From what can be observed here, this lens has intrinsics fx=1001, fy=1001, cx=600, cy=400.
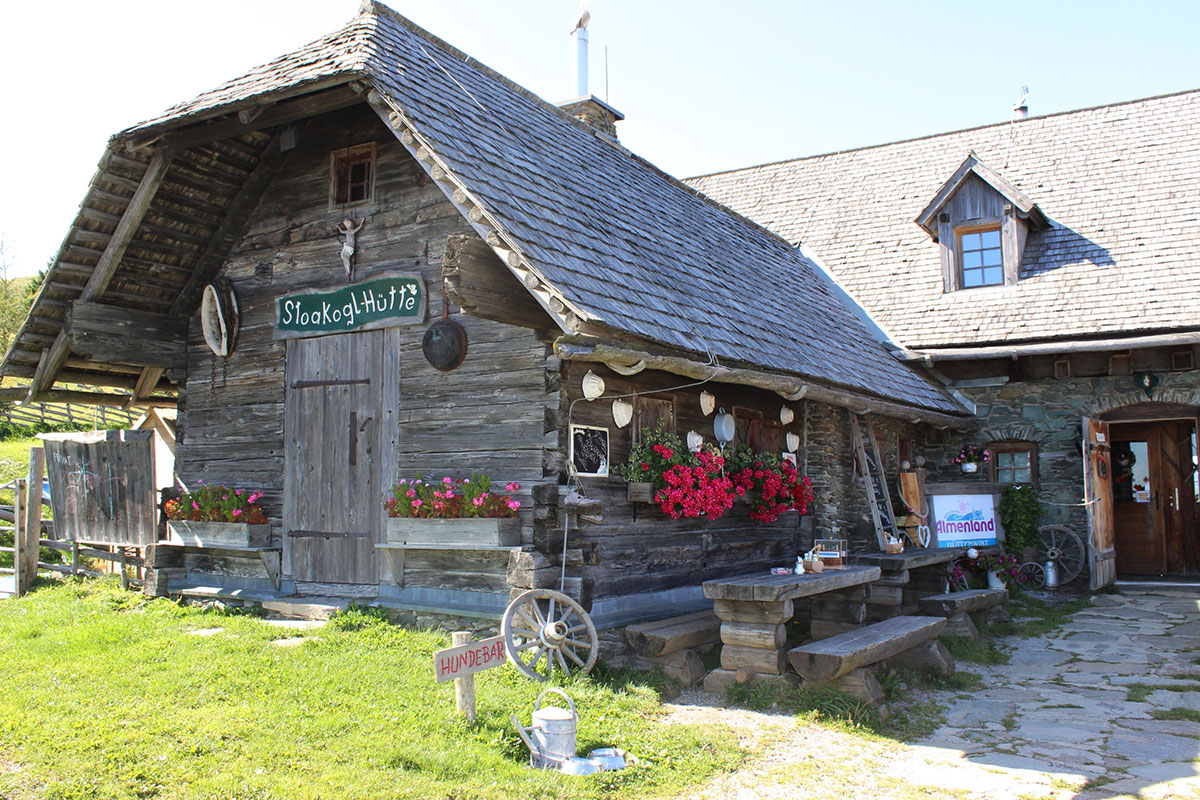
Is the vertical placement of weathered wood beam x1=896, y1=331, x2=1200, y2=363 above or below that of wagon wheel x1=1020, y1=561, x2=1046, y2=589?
above

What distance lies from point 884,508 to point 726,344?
3.69 m

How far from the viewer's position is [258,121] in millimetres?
8555

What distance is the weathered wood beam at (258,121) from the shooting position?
821 cm

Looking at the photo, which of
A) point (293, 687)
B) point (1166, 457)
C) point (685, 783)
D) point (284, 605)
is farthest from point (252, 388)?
point (1166, 457)

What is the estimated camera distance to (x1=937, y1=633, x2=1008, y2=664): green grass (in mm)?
8852

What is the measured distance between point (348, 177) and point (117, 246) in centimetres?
216

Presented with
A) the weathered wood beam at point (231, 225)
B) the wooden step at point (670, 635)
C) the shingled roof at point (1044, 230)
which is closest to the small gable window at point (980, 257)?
the shingled roof at point (1044, 230)

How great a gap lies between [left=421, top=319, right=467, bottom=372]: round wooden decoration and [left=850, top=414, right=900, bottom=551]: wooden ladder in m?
5.22

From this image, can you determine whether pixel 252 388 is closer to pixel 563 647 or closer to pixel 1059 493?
pixel 563 647

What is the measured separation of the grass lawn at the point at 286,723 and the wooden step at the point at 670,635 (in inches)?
11.1

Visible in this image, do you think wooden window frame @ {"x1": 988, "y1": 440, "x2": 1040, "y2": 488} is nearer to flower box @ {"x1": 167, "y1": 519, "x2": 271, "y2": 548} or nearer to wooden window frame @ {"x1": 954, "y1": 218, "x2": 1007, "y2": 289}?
wooden window frame @ {"x1": 954, "y1": 218, "x2": 1007, "y2": 289}

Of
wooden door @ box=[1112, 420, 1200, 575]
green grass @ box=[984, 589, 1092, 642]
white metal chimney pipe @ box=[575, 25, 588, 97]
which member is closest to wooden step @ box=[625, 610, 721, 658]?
green grass @ box=[984, 589, 1092, 642]

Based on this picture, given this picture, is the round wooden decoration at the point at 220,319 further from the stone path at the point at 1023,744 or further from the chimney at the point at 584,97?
the chimney at the point at 584,97

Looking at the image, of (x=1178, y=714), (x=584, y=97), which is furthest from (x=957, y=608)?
(x=584, y=97)
